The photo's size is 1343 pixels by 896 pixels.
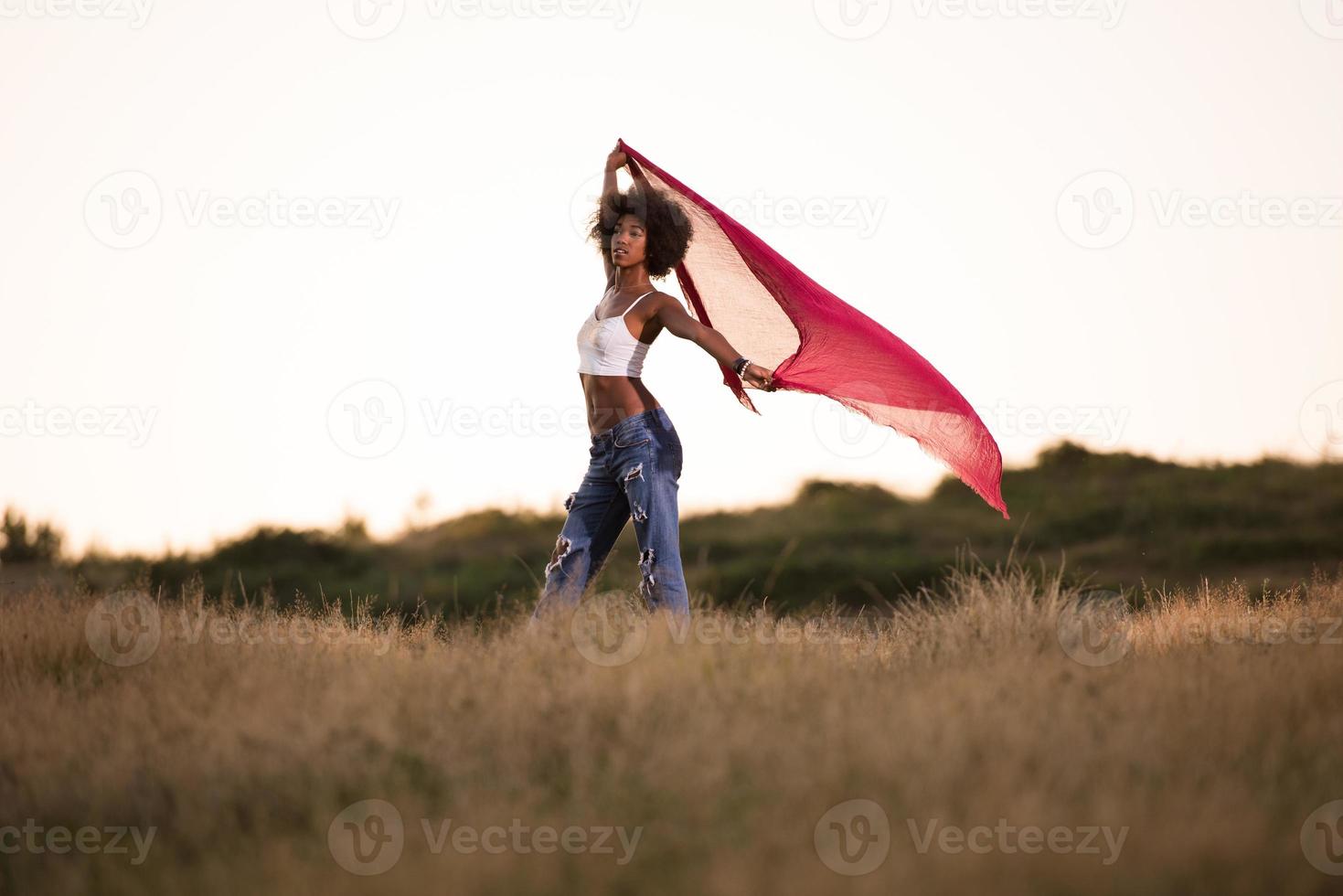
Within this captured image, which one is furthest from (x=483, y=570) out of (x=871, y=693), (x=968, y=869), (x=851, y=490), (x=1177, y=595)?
(x=968, y=869)

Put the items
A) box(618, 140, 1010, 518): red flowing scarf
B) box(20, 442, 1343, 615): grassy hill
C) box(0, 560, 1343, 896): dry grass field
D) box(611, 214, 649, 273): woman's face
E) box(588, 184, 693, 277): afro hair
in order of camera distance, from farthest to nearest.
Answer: box(20, 442, 1343, 615): grassy hill < box(618, 140, 1010, 518): red flowing scarf < box(588, 184, 693, 277): afro hair < box(611, 214, 649, 273): woman's face < box(0, 560, 1343, 896): dry grass field

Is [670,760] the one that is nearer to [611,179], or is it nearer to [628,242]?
[628,242]

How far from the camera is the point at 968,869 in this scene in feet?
12.7

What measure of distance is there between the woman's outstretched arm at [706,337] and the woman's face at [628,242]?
441 millimetres

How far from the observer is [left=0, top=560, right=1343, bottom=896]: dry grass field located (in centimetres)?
402

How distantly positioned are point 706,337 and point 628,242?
32.1 inches

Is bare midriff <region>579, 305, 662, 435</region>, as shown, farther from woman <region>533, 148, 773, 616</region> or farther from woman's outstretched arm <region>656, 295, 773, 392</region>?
woman's outstretched arm <region>656, 295, 773, 392</region>

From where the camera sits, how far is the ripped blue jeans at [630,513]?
6527 mm

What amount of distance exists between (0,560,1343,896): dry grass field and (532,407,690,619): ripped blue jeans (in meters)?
0.25

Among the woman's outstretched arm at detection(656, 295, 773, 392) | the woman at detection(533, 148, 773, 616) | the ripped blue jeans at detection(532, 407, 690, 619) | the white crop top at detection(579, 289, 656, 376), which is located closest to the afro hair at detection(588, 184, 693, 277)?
the woman at detection(533, 148, 773, 616)

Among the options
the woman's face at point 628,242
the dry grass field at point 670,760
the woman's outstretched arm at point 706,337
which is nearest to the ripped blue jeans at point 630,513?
the dry grass field at point 670,760

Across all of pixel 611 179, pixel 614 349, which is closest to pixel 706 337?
pixel 614 349

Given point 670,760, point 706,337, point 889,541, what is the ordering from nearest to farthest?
point 670,760, point 706,337, point 889,541

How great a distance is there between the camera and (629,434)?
21.5 feet
